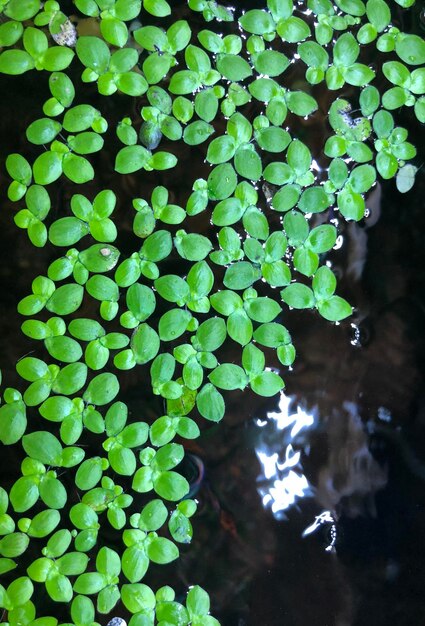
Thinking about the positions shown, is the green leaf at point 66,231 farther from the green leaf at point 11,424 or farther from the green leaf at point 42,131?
the green leaf at point 11,424

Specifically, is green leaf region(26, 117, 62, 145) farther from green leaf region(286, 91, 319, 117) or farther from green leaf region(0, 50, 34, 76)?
green leaf region(286, 91, 319, 117)

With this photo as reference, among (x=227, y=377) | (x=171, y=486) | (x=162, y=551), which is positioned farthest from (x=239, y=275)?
(x=162, y=551)

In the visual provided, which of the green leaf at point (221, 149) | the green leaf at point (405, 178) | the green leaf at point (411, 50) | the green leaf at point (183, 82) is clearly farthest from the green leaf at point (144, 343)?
the green leaf at point (411, 50)

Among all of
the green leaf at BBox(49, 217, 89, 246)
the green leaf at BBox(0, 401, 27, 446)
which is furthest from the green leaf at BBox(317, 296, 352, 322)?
the green leaf at BBox(0, 401, 27, 446)

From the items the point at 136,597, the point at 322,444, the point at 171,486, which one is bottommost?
the point at 136,597

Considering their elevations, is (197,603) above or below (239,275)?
below

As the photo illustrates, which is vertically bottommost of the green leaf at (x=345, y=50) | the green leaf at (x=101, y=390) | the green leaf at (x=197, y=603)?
the green leaf at (x=197, y=603)

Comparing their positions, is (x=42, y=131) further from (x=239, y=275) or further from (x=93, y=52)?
(x=239, y=275)

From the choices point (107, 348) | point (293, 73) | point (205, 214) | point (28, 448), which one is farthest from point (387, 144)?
point (28, 448)
